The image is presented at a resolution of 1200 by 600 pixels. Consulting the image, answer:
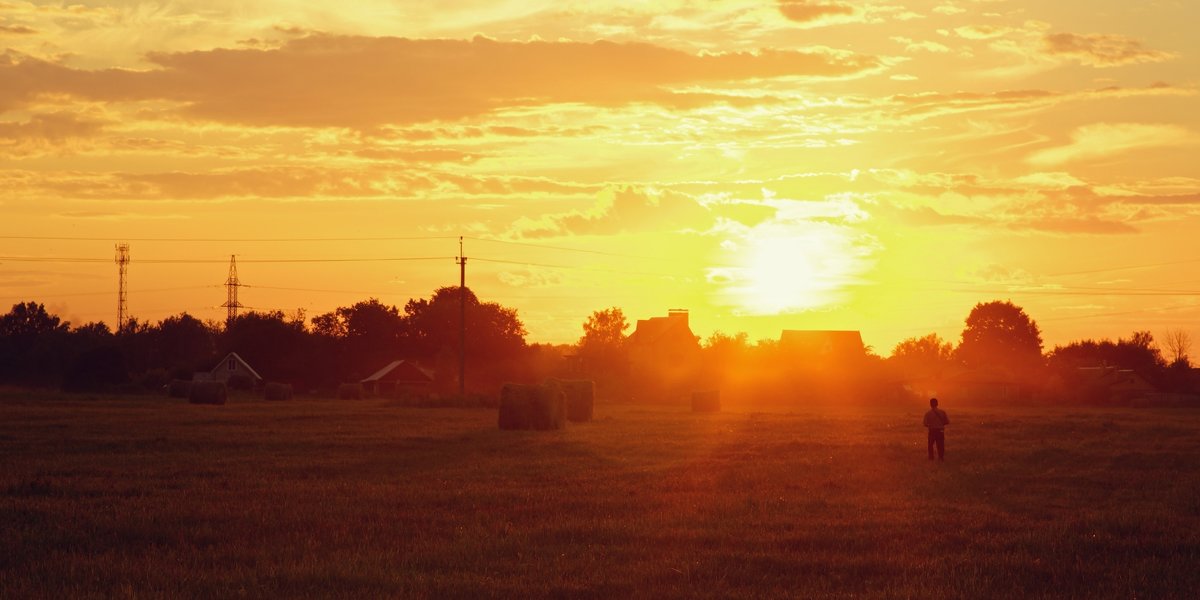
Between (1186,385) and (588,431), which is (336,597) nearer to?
(588,431)

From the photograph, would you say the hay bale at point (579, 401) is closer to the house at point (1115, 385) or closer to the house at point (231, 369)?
the house at point (1115, 385)

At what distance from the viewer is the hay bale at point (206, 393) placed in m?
67.6

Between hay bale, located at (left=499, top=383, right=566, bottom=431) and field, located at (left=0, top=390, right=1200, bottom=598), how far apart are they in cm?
867

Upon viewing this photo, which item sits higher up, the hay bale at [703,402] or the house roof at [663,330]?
the house roof at [663,330]

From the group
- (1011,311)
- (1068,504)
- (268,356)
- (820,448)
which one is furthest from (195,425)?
(1011,311)

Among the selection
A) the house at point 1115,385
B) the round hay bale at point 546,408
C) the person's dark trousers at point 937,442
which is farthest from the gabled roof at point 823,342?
the person's dark trousers at point 937,442

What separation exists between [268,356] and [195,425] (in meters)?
84.4

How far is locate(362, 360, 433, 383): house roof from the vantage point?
12356 cm

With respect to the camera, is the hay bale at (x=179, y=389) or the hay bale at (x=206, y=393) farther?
the hay bale at (x=179, y=389)

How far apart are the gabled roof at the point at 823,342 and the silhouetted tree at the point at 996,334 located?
216 feet

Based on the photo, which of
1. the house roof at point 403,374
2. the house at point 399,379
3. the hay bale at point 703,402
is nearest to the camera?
the hay bale at point 703,402

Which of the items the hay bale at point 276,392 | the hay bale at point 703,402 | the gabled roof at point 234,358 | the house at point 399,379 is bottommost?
the hay bale at point 703,402

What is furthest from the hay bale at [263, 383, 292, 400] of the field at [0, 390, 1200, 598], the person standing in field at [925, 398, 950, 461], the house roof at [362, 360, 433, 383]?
the person standing in field at [925, 398, 950, 461]

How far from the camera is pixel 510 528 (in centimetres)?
1764
